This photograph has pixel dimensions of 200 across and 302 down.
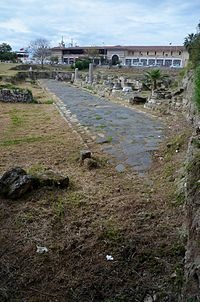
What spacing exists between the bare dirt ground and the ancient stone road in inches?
22.9

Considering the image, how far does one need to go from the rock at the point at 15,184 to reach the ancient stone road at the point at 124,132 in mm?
1782

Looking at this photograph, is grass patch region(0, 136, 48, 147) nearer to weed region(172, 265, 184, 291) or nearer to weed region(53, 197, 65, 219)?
weed region(53, 197, 65, 219)

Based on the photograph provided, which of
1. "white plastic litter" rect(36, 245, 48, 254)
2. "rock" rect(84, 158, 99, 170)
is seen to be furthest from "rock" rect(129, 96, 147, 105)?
"white plastic litter" rect(36, 245, 48, 254)

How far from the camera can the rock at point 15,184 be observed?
458 cm

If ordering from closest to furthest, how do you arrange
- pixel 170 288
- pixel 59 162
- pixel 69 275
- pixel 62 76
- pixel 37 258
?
pixel 170 288 → pixel 69 275 → pixel 37 258 → pixel 59 162 → pixel 62 76

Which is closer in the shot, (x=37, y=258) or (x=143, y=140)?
(x=37, y=258)

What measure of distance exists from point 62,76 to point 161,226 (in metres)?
45.9

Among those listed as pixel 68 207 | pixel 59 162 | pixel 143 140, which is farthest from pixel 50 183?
pixel 143 140

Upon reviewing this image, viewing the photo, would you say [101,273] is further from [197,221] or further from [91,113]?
[91,113]

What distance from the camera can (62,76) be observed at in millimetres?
47969

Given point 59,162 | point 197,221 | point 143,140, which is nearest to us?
point 197,221

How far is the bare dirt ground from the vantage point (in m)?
3.00

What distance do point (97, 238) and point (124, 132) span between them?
556 centimetres

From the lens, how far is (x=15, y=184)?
4.62 metres
